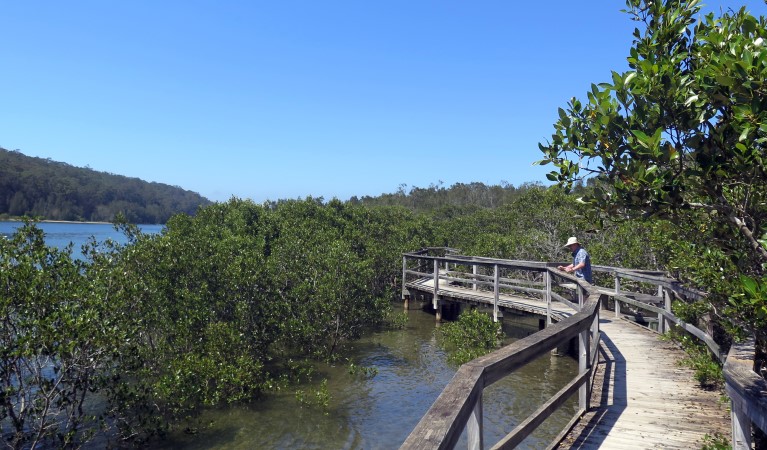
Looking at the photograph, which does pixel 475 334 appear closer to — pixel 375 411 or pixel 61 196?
pixel 375 411

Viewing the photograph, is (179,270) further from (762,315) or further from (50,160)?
(50,160)

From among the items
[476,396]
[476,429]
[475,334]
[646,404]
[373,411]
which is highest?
[476,396]

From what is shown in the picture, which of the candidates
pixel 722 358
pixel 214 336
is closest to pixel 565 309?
pixel 722 358

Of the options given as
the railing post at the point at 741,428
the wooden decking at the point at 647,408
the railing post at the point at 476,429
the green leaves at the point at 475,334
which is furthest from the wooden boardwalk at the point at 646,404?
the green leaves at the point at 475,334

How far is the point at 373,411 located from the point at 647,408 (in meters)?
6.34

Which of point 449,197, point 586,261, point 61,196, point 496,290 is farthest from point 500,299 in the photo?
point 61,196

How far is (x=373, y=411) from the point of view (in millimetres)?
10492

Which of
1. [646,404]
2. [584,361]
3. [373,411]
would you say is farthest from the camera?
[373,411]

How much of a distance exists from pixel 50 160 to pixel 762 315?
239 metres

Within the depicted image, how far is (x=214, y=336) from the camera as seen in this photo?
10758mm

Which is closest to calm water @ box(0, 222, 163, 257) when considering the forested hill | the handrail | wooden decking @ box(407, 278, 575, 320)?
the forested hill

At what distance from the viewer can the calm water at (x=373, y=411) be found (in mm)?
9133

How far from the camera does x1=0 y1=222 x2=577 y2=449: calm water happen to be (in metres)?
9.13

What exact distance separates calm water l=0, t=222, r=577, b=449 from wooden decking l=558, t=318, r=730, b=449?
7.64ft
